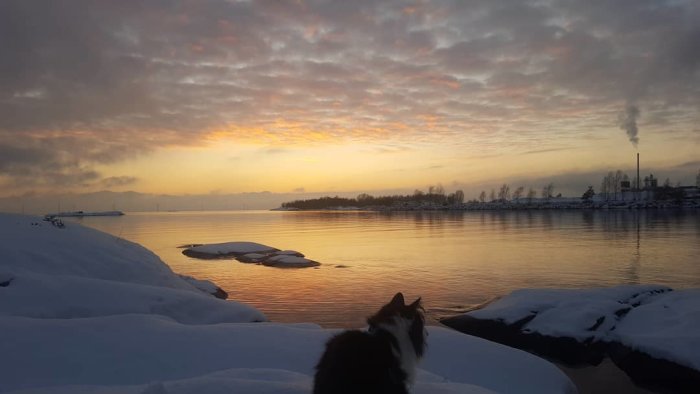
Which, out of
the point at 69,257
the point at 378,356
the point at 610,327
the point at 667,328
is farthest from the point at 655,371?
the point at 69,257

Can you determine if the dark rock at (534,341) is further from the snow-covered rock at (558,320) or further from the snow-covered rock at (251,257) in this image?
the snow-covered rock at (251,257)

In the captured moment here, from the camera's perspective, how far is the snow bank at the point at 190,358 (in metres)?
6.39

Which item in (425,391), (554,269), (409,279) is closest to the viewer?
(425,391)

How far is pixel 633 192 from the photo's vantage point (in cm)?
17525

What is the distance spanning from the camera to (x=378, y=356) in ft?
14.6

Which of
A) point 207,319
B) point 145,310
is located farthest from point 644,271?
point 145,310

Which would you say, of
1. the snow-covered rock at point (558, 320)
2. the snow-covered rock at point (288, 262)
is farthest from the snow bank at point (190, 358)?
the snow-covered rock at point (288, 262)

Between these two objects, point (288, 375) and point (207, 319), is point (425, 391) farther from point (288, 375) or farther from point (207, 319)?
point (207, 319)

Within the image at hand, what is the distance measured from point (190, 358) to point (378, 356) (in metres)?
4.47

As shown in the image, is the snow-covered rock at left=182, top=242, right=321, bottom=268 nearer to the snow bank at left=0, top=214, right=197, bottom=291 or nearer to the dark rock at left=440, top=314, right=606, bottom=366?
the snow bank at left=0, top=214, right=197, bottom=291

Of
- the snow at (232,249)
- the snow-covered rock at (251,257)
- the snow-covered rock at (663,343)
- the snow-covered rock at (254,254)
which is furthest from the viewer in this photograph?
the snow at (232,249)

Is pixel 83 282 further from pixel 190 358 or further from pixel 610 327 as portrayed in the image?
pixel 610 327

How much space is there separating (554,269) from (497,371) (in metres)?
19.4

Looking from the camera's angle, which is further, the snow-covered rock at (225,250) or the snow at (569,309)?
the snow-covered rock at (225,250)
